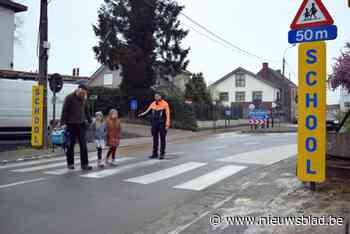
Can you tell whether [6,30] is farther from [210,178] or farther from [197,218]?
[197,218]

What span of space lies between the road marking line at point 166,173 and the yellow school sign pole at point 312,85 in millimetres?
3062

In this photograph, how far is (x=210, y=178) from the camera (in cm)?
822

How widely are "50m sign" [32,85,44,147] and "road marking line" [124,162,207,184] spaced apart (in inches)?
261

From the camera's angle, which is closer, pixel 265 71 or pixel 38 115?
pixel 38 115

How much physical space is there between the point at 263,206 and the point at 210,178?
2.70m

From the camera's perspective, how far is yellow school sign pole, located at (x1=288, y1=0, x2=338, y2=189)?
5.98 meters

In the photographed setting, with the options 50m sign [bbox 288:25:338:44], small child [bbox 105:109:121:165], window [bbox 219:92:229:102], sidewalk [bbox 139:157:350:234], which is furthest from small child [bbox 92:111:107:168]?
window [bbox 219:92:229:102]

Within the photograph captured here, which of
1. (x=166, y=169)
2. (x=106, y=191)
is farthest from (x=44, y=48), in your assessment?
(x=106, y=191)

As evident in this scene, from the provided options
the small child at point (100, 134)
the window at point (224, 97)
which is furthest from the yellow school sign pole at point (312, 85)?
the window at point (224, 97)

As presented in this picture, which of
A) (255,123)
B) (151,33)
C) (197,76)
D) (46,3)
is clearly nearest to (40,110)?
(46,3)

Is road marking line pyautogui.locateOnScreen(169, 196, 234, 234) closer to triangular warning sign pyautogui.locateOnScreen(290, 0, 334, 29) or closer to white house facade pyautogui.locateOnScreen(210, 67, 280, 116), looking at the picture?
triangular warning sign pyautogui.locateOnScreen(290, 0, 334, 29)

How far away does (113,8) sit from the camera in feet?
95.2

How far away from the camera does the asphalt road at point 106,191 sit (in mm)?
5211

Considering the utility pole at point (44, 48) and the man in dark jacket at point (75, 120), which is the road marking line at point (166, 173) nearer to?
the man in dark jacket at point (75, 120)
